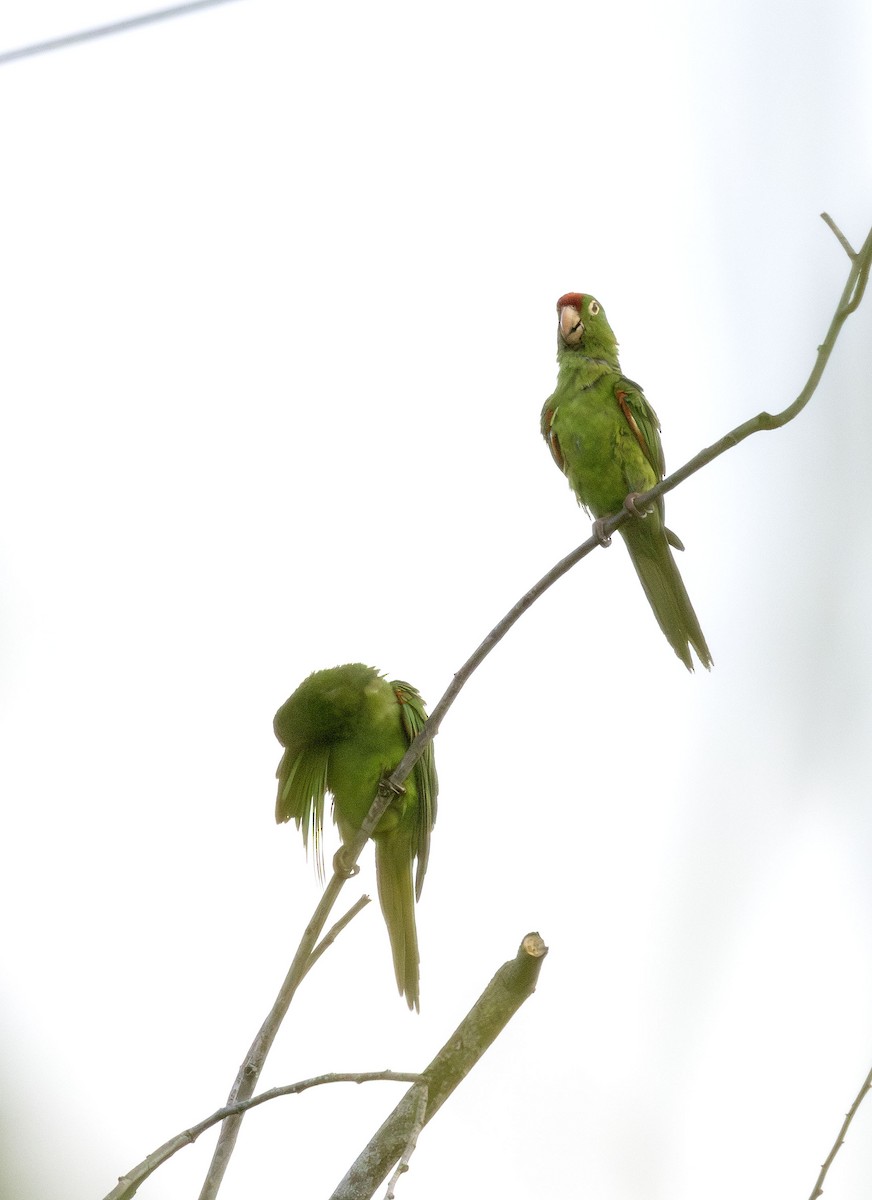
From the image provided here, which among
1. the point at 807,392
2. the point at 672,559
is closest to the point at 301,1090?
the point at 807,392

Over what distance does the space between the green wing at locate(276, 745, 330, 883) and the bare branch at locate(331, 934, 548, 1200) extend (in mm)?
1372

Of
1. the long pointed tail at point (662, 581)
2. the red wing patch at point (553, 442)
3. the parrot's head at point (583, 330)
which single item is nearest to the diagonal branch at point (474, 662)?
the long pointed tail at point (662, 581)

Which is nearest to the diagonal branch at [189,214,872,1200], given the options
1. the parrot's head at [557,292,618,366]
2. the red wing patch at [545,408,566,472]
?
the red wing patch at [545,408,566,472]

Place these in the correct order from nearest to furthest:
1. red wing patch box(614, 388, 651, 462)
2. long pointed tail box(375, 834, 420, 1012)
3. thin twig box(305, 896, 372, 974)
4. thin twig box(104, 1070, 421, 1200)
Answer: thin twig box(104, 1070, 421, 1200), thin twig box(305, 896, 372, 974), long pointed tail box(375, 834, 420, 1012), red wing patch box(614, 388, 651, 462)

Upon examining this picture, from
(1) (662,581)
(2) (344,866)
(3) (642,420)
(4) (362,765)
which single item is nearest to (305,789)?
(4) (362,765)

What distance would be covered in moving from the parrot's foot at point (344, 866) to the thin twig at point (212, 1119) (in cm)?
59

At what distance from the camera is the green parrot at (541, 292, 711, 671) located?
362 cm

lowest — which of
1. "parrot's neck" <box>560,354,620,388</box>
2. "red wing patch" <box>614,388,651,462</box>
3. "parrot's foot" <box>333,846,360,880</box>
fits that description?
"parrot's foot" <box>333,846,360,880</box>

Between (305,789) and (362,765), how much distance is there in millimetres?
230

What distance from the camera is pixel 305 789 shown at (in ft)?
11.2

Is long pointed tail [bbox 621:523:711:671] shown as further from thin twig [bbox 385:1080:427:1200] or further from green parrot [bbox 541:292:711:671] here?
thin twig [bbox 385:1080:427:1200]

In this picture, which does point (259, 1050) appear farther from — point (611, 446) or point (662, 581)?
point (611, 446)

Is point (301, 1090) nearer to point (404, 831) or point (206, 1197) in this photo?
point (206, 1197)

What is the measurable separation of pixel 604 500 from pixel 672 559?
0.35m
